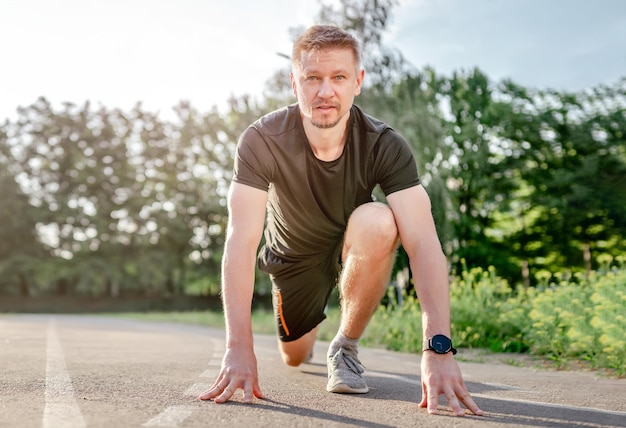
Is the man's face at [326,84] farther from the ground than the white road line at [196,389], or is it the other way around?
the man's face at [326,84]

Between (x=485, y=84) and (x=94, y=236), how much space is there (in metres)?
27.0

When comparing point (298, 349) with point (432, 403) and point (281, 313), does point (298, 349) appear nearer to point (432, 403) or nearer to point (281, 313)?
point (281, 313)

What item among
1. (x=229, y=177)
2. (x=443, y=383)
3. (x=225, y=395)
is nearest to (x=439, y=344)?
(x=443, y=383)

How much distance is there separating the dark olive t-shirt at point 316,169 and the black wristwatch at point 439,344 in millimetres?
933

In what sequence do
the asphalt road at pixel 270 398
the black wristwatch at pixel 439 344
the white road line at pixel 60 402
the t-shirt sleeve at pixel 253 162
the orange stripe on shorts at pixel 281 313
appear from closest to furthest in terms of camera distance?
the white road line at pixel 60 402, the asphalt road at pixel 270 398, the black wristwatch at pixel 439 344, the t-shirt sleeve at pixel 253 162, the orange stripe on shorts at pixel 281 313

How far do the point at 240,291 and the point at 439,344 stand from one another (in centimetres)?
96

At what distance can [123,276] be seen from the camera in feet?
156

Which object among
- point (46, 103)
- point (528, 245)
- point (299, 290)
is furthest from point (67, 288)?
point (299, 290)

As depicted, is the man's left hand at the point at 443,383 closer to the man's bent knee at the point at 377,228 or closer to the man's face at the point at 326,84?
the man's bent knee at the point at 377,228

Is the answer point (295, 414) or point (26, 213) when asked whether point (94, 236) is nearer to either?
point (26, 213)

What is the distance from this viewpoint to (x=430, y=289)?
3.29 m

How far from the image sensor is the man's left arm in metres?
2.96

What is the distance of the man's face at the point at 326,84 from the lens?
3.71 meters

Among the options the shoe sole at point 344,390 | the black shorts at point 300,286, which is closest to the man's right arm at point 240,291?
the shoe sole at point 344,390
